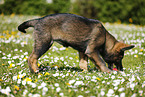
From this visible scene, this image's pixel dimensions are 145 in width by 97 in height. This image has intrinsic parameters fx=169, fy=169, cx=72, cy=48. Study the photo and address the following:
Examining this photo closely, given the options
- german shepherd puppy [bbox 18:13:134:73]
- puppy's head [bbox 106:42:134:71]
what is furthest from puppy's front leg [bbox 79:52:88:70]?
puppy's head [bbox 106:42:134:71]

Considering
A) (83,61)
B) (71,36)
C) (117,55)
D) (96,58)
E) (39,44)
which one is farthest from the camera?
(83,61)

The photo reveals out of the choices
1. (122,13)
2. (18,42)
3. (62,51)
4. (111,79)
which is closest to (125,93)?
(111,79)

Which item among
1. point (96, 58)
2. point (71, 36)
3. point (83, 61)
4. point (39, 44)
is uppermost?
point (71, 36)

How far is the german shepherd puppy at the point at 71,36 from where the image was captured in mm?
3705

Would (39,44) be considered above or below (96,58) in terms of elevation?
above

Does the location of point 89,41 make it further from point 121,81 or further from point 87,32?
point 121,81

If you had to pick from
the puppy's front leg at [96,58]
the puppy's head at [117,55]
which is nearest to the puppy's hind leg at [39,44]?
the puppy's front leg at [96,58]

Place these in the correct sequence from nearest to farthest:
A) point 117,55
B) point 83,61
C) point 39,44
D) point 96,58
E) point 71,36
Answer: point 39,44, point 71,36, point 96,58, point 117,55, point 83,61

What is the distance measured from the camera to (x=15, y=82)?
10.7 ft

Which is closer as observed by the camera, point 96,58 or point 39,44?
point 39,44

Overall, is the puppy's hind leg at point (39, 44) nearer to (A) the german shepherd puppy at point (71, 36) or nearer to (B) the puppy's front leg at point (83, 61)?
(A) the german shepherd puppy at point (71, 36)

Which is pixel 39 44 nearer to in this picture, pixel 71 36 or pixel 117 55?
pixel 71 36

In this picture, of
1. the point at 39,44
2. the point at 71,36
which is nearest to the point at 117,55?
the point at 71,36

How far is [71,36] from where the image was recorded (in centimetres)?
379
